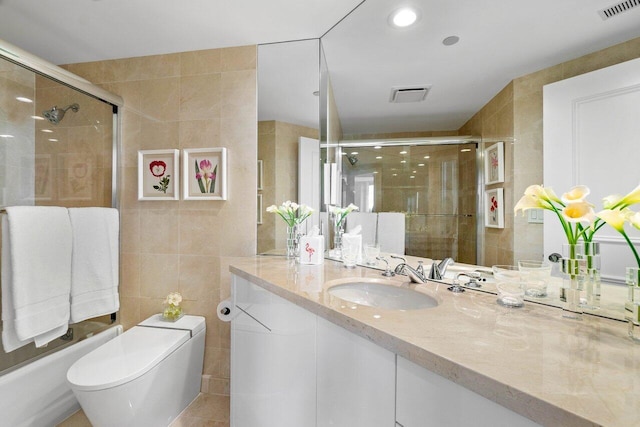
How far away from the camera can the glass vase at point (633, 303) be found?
62 cm

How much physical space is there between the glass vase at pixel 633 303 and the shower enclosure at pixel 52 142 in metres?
2.33

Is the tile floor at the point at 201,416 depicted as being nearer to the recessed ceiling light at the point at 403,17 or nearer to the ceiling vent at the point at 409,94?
the ceiling vent at the point at 409,94

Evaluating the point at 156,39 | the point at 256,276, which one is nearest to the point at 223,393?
the point at 256,276

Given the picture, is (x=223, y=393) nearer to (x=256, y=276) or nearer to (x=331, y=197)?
(x=256, y=276)

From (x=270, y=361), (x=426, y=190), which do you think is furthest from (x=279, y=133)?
(x=270, y=361)

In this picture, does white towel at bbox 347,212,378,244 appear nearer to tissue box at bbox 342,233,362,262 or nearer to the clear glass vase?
tissue box at bbox 342,233,362,262

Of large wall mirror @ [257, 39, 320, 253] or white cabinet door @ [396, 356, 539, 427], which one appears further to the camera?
large wall mirror @ [257, 39, 320, 253]

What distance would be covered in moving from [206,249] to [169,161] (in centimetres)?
64

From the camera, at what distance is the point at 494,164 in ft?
3.17

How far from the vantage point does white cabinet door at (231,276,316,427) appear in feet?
3.00

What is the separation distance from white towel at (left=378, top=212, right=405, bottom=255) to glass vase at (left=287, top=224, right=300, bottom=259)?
56 centimetres

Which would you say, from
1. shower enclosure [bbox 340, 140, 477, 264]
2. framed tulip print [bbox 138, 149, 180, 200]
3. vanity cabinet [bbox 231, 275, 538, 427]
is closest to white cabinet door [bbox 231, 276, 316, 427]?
vanity cabinet [bbox 231, 275, 538, 427]

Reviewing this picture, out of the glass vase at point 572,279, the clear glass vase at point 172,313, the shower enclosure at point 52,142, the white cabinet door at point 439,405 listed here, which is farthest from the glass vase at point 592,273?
the shower enclosure at point 52,142

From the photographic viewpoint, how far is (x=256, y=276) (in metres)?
1.23
